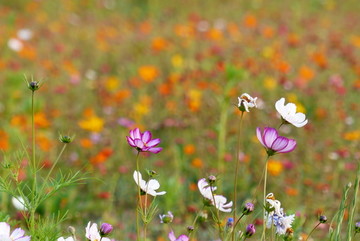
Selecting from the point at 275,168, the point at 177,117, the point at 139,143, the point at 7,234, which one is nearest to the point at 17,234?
the point at 7,234

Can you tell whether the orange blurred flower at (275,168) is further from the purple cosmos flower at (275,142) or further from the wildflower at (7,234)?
the wildflower at (7,234)

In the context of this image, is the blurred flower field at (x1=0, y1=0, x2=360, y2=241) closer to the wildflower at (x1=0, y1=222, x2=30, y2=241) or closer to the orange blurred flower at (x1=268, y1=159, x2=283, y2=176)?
the orange blurred flower at (x1=268, y1=159, x2=283, y2=176)

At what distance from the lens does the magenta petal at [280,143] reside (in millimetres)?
1065

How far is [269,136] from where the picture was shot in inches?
42.4

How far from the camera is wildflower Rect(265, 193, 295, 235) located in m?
1.08

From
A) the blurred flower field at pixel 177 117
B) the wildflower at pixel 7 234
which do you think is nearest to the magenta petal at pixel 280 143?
the blurred flower field at pixel 177 117

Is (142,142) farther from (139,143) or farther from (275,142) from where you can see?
(275,142)

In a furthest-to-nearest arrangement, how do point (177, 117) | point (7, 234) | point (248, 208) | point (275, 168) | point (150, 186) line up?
point (177, 117)
point (275, 168)
point (150, 186)
point (248, 208)
point (7, 234)

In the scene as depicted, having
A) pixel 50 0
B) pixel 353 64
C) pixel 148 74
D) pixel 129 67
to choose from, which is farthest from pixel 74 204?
pixel 50 0

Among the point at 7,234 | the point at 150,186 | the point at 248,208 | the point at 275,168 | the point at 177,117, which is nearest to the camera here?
the point at 7,234

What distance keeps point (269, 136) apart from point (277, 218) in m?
0.17

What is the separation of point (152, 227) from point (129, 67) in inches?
84.8

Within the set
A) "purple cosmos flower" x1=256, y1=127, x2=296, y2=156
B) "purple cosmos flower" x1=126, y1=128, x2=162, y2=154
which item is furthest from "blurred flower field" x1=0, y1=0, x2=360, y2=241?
"purple cosmos flower" x1=256, y1=127, x2=296, y2=156

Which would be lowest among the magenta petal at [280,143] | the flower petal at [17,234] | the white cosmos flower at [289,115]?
the flower petal at [17,234]
